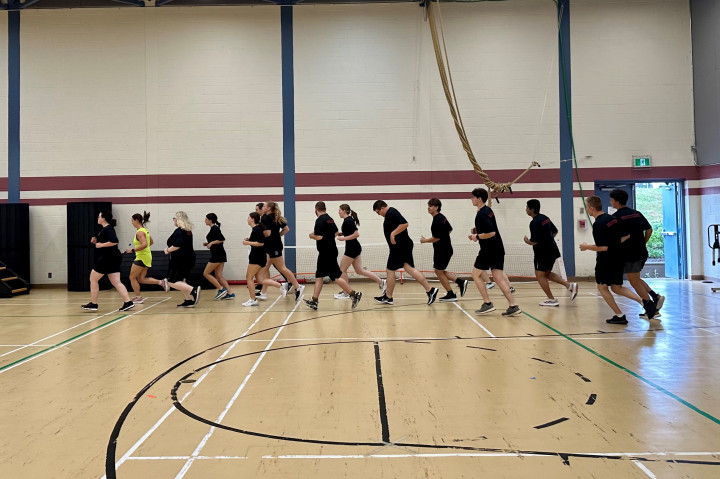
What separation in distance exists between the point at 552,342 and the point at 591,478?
3.72 m

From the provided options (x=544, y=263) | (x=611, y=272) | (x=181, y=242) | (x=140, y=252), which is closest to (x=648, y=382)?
(x=611, y=272)

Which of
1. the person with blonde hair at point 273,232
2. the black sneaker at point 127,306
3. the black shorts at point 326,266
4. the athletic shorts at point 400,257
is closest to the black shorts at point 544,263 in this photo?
the athletic shorts at point 400,257

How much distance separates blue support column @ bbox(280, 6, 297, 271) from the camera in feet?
47.4

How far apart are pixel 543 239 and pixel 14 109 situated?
44.0 ft

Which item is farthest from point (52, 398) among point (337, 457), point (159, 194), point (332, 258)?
point (159, 194)

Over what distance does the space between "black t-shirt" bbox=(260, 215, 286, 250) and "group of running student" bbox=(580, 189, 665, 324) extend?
4968mm

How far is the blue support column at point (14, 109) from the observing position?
1438 centimetres

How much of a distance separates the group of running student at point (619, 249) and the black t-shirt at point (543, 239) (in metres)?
1.40

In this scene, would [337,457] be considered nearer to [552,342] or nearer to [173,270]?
[552,342]

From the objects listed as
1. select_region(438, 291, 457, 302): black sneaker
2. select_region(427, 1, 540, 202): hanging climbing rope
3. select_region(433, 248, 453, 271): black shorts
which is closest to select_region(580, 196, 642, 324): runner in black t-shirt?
select_region(433, 248, 453, 271): black shorts

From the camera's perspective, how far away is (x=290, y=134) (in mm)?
14438

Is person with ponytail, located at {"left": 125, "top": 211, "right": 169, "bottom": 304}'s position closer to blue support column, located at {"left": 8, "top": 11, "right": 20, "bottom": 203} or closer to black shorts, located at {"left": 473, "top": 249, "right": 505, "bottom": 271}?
black shorts, located at {"left": 473, "top": 249, "right": 505, "bottom": 271}

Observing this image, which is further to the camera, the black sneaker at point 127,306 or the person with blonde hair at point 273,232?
the black sneaker at point 127,306

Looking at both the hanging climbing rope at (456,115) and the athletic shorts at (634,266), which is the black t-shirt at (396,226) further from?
the hanging climbing rope at (456,115)
